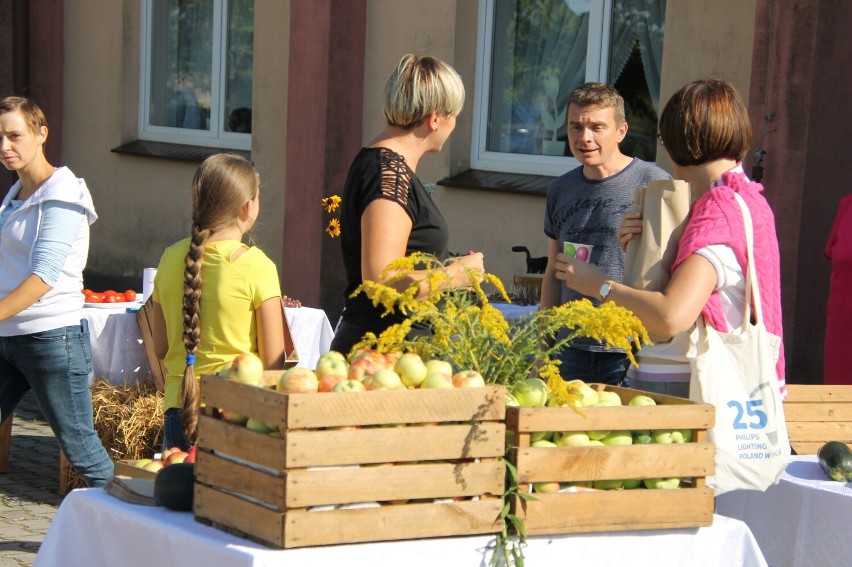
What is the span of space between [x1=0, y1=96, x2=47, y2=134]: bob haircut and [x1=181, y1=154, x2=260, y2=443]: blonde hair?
120 centimetres

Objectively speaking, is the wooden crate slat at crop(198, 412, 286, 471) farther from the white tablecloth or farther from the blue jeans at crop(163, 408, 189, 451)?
the white tablecloth

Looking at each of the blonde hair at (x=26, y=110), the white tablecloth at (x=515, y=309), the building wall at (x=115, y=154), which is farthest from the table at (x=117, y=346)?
the building wall at (x=115, y=154)

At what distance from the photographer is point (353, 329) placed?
3875 millimetres

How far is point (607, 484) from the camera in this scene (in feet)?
9.37

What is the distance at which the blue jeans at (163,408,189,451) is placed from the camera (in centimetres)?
416

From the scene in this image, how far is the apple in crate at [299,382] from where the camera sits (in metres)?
2.69

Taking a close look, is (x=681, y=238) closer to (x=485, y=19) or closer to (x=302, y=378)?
(x=302, y=378)

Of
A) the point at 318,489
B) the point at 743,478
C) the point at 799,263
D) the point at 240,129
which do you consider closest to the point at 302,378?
the point at 318,489

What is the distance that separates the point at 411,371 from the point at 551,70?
7532 millimetres

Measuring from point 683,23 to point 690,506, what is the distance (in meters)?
5.87

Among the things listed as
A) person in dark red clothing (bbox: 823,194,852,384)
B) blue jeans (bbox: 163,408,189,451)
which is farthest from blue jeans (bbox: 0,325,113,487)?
person in dark red clothing (bbox: 823,194,852,384)

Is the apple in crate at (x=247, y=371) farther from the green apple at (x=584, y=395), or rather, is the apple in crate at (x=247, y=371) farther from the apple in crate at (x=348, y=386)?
the green apple at (x=584, y=395)

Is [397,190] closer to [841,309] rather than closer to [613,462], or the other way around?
[613,462]

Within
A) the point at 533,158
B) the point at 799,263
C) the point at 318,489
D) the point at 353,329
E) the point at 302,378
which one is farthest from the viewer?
the point at 533,158
